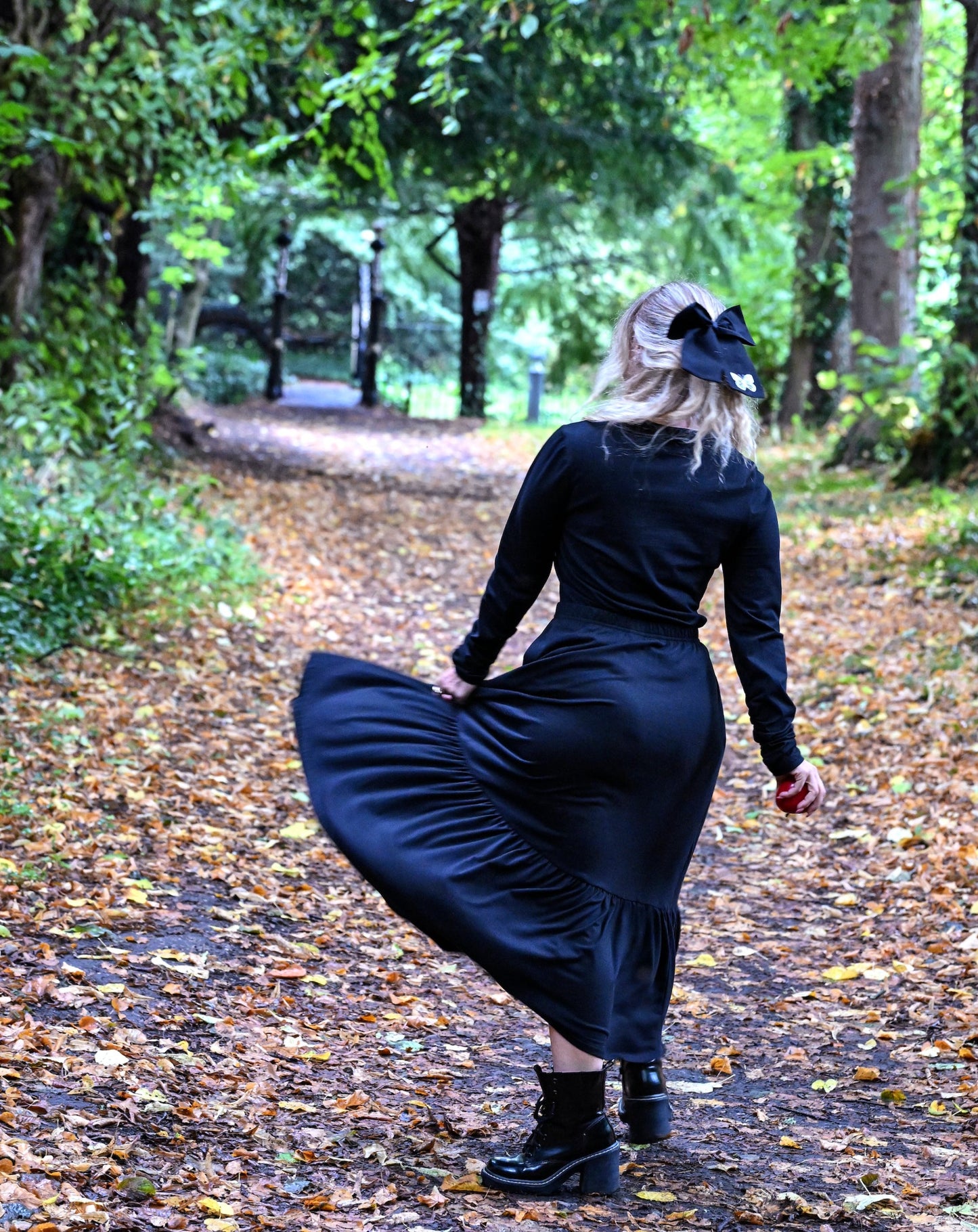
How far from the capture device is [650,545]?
3.27 m

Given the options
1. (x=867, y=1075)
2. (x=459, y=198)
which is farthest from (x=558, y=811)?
(x=459, y=198)

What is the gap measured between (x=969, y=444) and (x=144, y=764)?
9016 mm

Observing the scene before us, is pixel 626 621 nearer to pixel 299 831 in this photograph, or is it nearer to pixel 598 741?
pixel 598 741

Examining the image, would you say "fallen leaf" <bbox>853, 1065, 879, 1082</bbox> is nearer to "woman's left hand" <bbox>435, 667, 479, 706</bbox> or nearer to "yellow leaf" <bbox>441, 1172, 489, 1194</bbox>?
"yellow leaf" <bbox>441, 1172, 489, 1194</bbox>

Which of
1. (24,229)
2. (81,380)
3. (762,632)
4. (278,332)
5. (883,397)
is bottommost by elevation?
(762,632)

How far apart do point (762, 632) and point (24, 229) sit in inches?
362

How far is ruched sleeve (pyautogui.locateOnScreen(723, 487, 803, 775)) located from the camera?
3.37 meters

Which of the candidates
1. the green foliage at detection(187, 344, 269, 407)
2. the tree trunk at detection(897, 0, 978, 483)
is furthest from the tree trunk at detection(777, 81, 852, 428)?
the green foliage at detection(187, 344, 269, 407)

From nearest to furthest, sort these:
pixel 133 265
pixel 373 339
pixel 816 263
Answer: pixel 133 265
pixel 816 263
pixel 373 339

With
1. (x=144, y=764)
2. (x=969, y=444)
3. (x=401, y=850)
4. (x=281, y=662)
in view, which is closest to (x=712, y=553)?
(x=401, y=850)

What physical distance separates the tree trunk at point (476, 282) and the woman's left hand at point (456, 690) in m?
22.2

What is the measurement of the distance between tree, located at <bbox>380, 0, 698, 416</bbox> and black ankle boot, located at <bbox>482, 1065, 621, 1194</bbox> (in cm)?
1153

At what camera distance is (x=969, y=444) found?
12.6 metres

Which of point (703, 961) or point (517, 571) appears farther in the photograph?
point (703, 961)
